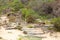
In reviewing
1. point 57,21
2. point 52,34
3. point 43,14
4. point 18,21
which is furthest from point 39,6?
point 52,34

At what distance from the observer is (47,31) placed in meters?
16.5

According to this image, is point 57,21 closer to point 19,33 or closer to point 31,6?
point 19,33

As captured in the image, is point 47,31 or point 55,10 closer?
point 47,31

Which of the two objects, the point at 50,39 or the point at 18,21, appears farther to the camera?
the point at 18,21

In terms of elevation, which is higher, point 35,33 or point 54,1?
point 54,1

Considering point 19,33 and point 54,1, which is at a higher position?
point 54,1

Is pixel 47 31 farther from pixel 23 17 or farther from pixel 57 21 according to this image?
pixel 23 17

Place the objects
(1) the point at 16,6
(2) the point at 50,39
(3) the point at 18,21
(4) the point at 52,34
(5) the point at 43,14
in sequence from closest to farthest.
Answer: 1. (2) the point at 50,39
2. (4) the point at 52,34
3. (3) the point at 18,21
4. (5) the point at 43,14
5. (1) the point at 16,6

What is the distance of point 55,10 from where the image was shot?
22141 millimetres

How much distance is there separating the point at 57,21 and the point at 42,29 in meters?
1.17

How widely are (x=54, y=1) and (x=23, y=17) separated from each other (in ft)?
11.6

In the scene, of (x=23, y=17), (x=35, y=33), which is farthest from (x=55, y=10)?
(x=35, y=33)

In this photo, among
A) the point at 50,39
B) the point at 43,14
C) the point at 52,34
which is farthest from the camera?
the point at 43,14

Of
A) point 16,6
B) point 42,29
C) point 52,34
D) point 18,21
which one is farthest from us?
point 16,6
